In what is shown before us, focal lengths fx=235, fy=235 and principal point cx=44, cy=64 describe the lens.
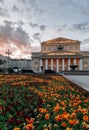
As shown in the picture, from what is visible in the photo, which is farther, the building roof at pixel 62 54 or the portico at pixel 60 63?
the portico at pixel 60 63

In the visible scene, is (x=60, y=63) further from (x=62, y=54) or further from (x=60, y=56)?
(x=62, y=54)

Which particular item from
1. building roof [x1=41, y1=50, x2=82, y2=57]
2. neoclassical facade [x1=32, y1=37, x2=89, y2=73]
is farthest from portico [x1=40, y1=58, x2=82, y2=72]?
building roof [x1=41, y1=50, x2=82, y2=57]

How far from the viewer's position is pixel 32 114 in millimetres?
3260

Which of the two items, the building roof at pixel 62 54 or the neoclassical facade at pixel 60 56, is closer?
the building roof at pixel 62 54

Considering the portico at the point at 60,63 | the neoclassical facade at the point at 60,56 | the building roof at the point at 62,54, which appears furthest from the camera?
the portico at the point at 60,63

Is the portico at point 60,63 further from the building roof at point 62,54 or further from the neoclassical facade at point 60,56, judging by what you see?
the building roof at point 62,54

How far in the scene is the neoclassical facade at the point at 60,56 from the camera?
80.8m

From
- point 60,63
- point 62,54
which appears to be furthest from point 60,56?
point 60,63

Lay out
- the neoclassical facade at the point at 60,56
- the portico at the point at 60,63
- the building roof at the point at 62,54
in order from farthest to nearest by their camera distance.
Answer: the portico at the point at 60,63 → the neoclassical facade at the point at 60,56 → the building roof at the point at 62,54

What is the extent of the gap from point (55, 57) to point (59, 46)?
526 cm

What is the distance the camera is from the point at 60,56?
3174 inches

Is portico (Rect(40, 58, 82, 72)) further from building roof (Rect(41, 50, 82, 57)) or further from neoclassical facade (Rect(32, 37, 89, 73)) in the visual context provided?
building roof (Rect(41, 50, 82, 57))

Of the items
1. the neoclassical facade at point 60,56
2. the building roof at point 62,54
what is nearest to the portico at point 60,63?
the neoclassical facade at point 60,56

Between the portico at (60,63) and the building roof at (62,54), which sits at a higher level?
the building roof at (62,54)
